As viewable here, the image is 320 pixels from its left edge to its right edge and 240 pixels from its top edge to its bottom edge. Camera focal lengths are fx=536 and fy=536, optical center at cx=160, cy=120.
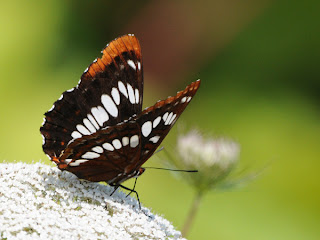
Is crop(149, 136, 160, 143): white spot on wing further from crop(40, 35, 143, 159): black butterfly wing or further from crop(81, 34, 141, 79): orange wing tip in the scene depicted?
crop(81, 34, 141, 79): orange wing tip

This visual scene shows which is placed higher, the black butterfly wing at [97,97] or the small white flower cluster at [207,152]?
the small white flower cluster at [207,152]

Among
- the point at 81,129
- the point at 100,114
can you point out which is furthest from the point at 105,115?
the point at 81,129

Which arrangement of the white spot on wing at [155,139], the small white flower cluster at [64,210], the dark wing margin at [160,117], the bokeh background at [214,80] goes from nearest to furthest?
the small white flower cluster at [64,210] → the dark wing margin at [160,117] → the white spot on wing at [155,139] → the bokeh background at [214,80]

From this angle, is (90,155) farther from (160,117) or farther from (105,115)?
(160,117)

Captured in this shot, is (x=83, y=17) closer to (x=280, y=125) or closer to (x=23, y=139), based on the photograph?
(x=23, y=139)

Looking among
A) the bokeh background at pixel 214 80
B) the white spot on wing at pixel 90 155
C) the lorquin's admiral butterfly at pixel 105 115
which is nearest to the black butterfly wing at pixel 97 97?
the lorquin's admiral butterfly at pixel 105 115

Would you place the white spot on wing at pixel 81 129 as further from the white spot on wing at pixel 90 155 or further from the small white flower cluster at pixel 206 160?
the small white flower cluster at pixel 206 160

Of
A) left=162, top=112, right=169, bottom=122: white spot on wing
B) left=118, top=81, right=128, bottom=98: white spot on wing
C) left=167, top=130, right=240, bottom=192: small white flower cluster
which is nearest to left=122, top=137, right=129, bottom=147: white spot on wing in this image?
left=162, top=112, right=169, bottom=122: white spot on wing

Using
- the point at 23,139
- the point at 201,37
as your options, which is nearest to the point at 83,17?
the point at 201,37
